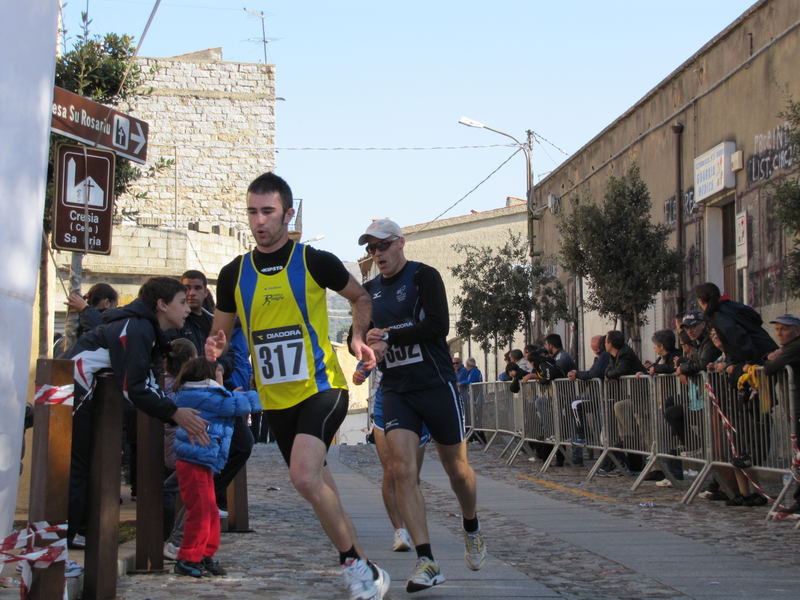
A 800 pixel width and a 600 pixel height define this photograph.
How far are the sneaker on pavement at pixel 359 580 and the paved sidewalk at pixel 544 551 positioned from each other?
44 cm

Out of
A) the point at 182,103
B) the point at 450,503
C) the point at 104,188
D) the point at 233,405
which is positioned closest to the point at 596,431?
the point at 450,503

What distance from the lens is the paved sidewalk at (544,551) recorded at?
5258 millimetres

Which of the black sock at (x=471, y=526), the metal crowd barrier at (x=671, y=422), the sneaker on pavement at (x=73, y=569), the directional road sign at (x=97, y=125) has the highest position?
the directional road sign at (x=97, y=125)

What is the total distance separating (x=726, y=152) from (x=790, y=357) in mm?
6853

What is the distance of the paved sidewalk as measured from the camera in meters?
5.26

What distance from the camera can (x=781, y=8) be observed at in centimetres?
1318

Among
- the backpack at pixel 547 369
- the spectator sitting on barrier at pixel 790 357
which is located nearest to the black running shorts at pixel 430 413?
the spectator sitting on barrier at pixel 790 357

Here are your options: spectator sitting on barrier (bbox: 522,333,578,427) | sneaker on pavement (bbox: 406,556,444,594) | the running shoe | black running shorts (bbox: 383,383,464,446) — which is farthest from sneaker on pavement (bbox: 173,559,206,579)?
spectator sitting on barrier (bbox: 522,333,578,427)

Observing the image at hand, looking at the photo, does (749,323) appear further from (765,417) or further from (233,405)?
(233,405)

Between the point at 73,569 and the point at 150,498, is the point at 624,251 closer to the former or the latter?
the point at 150,498

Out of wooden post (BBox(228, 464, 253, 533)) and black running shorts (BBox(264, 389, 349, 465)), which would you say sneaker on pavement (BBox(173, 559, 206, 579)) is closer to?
black running shorts (BBox(264, 389, 349, 465))

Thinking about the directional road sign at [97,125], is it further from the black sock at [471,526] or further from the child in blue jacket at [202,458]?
Answer: the black sock at [471,526]

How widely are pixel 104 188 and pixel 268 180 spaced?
3.43 metres

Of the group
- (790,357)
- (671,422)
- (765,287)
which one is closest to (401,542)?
(790,357)
